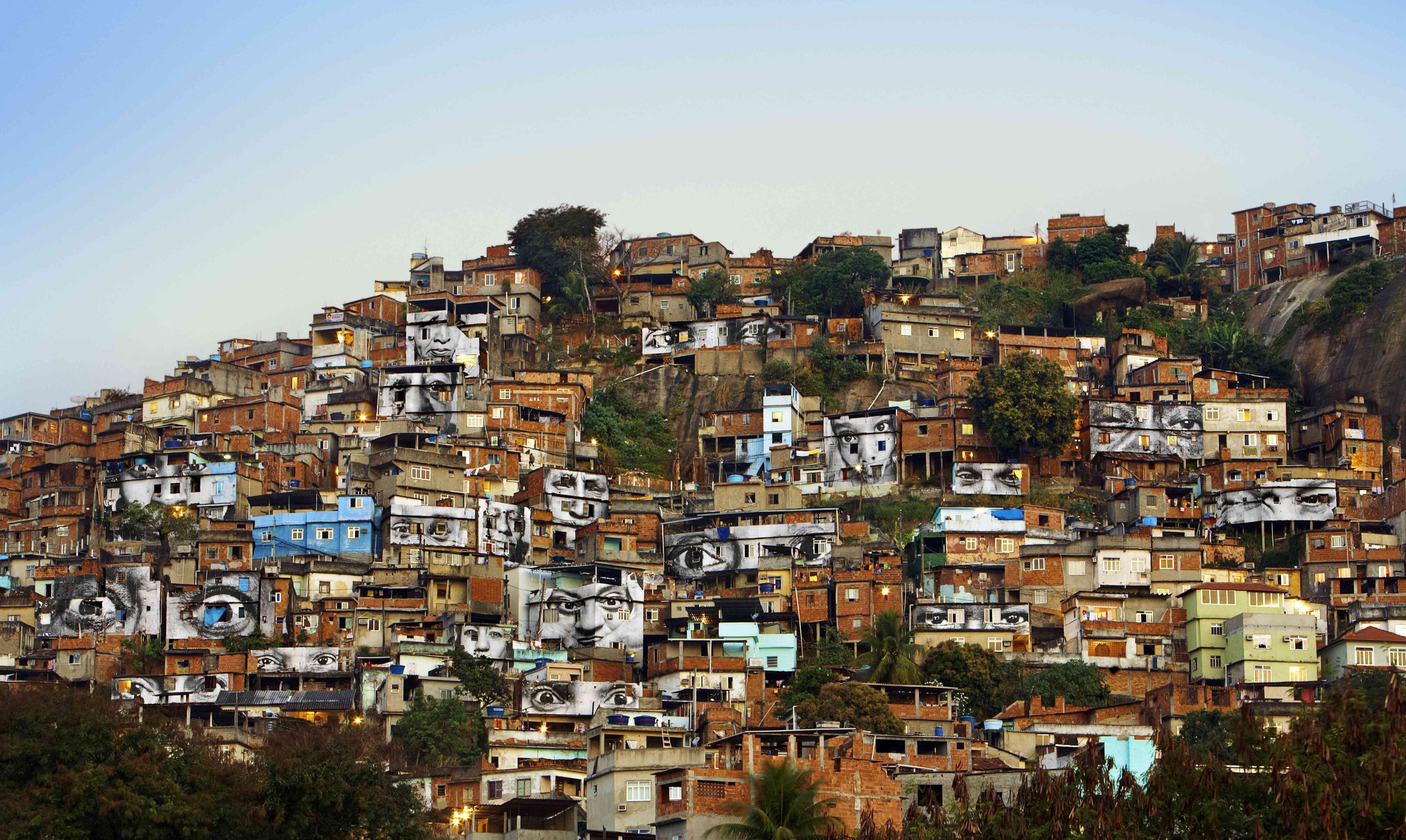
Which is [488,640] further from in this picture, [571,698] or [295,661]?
[295,661]

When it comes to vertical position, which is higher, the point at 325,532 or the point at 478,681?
the point at 325,532

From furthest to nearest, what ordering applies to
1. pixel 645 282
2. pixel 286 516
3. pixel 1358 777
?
pixel 645 282 < pixel 286 516 < pixel 1358 777

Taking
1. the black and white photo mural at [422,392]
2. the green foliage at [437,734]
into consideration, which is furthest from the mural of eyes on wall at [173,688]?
the black and white photo mural at [422,392]

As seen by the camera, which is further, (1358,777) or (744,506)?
(744,506)

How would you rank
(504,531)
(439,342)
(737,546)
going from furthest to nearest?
(439,342) < (504,531) < (737,546)

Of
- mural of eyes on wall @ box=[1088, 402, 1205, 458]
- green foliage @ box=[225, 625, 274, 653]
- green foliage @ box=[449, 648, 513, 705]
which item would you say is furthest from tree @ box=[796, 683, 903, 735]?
mural of eyes on wall @ box=[1088, 402, 1205, 458]

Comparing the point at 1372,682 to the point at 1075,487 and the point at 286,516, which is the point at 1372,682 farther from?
the point at 286,516

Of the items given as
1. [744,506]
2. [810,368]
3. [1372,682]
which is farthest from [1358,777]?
[810,368]

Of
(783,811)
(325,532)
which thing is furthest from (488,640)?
(783,811)
